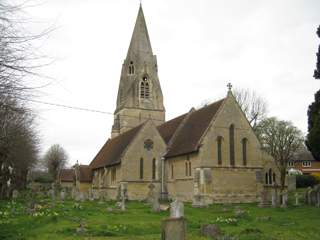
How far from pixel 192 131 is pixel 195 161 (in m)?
3.97

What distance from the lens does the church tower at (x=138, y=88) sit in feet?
177

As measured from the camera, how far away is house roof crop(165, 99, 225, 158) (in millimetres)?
32938

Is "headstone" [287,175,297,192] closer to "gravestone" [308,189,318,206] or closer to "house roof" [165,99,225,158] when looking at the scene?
"house roof" [165,99,225,158]

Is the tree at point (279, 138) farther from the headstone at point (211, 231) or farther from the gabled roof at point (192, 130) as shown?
the headstone at point (211, 231)

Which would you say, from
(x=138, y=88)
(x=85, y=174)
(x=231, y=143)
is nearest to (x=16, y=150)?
(x=85, y=174)

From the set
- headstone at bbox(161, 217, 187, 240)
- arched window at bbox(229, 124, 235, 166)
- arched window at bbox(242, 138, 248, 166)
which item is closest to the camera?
headstone at bbox(161, 217, 187, 240)

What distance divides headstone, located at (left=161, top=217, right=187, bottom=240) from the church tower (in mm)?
44235

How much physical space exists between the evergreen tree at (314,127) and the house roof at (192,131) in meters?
9.71

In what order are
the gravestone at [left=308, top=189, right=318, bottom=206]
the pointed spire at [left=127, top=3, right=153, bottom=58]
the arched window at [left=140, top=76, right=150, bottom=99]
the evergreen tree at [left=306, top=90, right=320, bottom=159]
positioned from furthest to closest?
the pointed spire at [left=127, top=3, right=153, bottom=58] < the arched window at [left=140, top=76, right=150, bottom=99] < the gravestone at [left=308, top=189, right=318, bottom=206] < the evergreen tree at [left=306, top=90, right=320, bottom=159]

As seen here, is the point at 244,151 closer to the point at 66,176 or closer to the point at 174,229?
the point at 174,229

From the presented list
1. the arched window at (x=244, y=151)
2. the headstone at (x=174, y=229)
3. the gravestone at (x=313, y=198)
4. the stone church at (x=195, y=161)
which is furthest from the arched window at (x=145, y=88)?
the headstone at (x=174, y=229)

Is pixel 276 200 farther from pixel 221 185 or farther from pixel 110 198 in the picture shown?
pixel 110 198

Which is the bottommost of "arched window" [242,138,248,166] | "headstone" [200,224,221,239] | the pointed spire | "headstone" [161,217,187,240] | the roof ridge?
"headstone" [200,224,221,239]

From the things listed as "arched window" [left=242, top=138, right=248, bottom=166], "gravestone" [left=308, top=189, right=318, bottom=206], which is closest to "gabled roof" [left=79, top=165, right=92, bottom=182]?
"arched window" [left=242, top=138, right=248, bottom=166]
